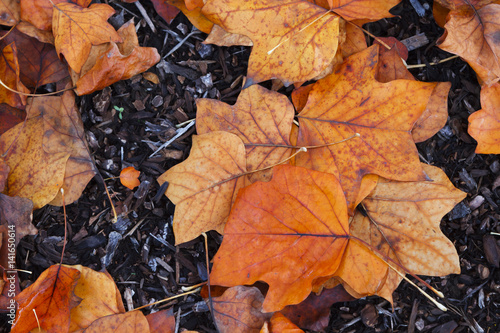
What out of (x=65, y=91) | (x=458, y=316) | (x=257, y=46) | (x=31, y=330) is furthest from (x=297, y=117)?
(x=31, y=330)

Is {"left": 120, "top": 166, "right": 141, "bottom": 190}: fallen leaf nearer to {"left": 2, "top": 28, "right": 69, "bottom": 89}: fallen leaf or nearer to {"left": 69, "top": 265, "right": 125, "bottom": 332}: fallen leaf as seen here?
{"left": 69, "top": 265, "right": 125, "bottom": 332}: fallen leaf

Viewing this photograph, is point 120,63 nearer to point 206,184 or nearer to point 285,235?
point 206,184

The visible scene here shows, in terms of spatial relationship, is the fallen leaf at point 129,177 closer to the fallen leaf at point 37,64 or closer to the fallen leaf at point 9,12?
the fallen leaf at point 37,64

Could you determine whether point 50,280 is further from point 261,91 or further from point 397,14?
point 397,14

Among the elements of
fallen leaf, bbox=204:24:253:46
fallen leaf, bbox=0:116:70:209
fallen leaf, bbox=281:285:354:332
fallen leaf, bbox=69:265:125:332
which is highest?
fallen leaf, bbox=204:24:253:46

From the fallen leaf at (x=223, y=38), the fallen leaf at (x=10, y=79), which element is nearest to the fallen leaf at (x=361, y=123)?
the fallen leaf at (x=223, y=38)

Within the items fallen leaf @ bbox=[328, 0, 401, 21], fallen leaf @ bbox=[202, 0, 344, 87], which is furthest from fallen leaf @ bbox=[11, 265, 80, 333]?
fallen leaf @ bbox=[328, 0, 401, 21]
